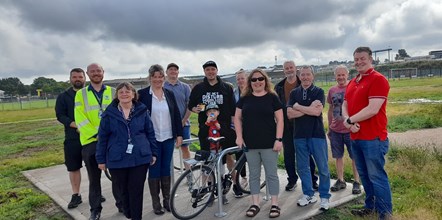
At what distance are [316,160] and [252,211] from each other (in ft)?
3.50

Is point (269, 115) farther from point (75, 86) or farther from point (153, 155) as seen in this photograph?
point (75, 86)

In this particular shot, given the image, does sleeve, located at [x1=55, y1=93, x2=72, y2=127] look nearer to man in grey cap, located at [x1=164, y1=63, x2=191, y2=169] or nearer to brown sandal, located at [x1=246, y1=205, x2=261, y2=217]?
man in grey cap, located at [x1=164, y1=63, x2=191, y2=169]

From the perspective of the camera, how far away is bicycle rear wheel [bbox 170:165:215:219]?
14.7ft

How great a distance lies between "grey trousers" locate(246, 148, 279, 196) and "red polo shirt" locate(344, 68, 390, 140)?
3.32 feet

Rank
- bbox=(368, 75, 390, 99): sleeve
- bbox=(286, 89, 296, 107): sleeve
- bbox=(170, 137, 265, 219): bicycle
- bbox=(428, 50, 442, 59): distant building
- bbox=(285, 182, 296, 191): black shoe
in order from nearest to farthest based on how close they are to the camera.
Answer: bbox=(368, 75, 390, 99): sleeve
bbox=(170, 137, 265, 219): bicycle
bbox=(286, 89, 296, 107): sleeve
bbox=(285, 182, 296, 191): black shoe
bbox=(428, 50, 442, 59): distant building

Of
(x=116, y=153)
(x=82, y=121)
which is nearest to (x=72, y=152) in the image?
(x=82, y=121)

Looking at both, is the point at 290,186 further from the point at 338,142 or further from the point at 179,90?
the point at 179,90

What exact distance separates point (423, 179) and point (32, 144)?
12.1m

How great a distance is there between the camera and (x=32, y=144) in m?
12.7

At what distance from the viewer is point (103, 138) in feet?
13.1

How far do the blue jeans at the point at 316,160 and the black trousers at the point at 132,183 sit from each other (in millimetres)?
2044

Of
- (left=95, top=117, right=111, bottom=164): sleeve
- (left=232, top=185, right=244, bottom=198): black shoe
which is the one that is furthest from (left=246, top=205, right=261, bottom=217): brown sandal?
(left=95, top=117, right=111, bottom=164): sleeve

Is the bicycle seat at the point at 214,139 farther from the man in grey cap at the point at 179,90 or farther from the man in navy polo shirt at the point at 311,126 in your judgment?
the man in grey cap at the point at 179,90

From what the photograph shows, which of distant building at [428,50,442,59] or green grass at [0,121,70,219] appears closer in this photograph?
green grass at [0,121,70,219]
